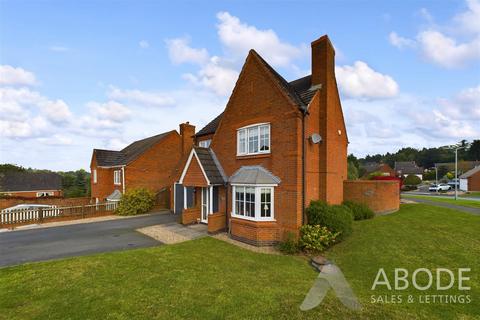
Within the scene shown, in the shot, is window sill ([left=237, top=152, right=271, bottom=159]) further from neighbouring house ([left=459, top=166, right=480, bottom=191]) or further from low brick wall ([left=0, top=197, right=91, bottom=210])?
neighbouring house ([left=459, top=166, right=480, bottom=191])

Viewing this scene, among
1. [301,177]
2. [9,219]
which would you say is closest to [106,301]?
[301,177]

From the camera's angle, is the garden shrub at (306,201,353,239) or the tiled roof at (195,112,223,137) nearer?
the garden shrub at (306,201,353,239)

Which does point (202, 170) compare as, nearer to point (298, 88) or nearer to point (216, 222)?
point (216, 222)

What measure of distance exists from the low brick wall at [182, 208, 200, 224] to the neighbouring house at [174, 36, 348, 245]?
0.22 feet

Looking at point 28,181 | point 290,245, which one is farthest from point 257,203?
point 28,181

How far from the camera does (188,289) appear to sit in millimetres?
6805

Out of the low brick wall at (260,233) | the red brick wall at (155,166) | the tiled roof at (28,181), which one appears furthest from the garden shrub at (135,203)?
the tiled roof at (28,181)

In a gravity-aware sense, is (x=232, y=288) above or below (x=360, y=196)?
below

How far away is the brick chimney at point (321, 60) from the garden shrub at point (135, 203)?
18.0 m

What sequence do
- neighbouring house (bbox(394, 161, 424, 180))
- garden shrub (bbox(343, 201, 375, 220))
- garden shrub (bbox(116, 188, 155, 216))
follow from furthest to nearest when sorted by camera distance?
neighbouring house (bbox(394, 161, 424, 180)) → garden shrub (bbox(116, 188, 155, 216)) → garden shrub (bbox(343, 201, 375, 220))

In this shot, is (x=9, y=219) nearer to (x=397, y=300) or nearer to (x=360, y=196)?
(x=397, y=300)

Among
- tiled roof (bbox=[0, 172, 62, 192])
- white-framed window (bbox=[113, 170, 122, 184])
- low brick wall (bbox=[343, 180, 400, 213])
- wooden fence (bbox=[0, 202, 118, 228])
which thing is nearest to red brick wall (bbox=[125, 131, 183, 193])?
white-framed window (bbox=[113, 170, 122, 184])

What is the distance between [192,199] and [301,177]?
31.4 feet

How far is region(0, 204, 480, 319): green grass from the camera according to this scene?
224 inches
